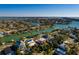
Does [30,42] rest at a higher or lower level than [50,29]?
lower

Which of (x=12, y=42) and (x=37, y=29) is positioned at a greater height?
(x=37, y=29)

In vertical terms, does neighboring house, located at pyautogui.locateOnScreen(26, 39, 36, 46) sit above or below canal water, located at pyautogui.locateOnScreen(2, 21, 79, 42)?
below

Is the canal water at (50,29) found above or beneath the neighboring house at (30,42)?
above

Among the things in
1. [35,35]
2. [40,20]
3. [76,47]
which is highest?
[40,20]

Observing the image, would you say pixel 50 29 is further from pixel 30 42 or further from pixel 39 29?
pixel 30 42

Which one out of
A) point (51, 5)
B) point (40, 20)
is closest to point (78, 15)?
point (51, 5)

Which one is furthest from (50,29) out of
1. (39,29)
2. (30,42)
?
(30,42)
